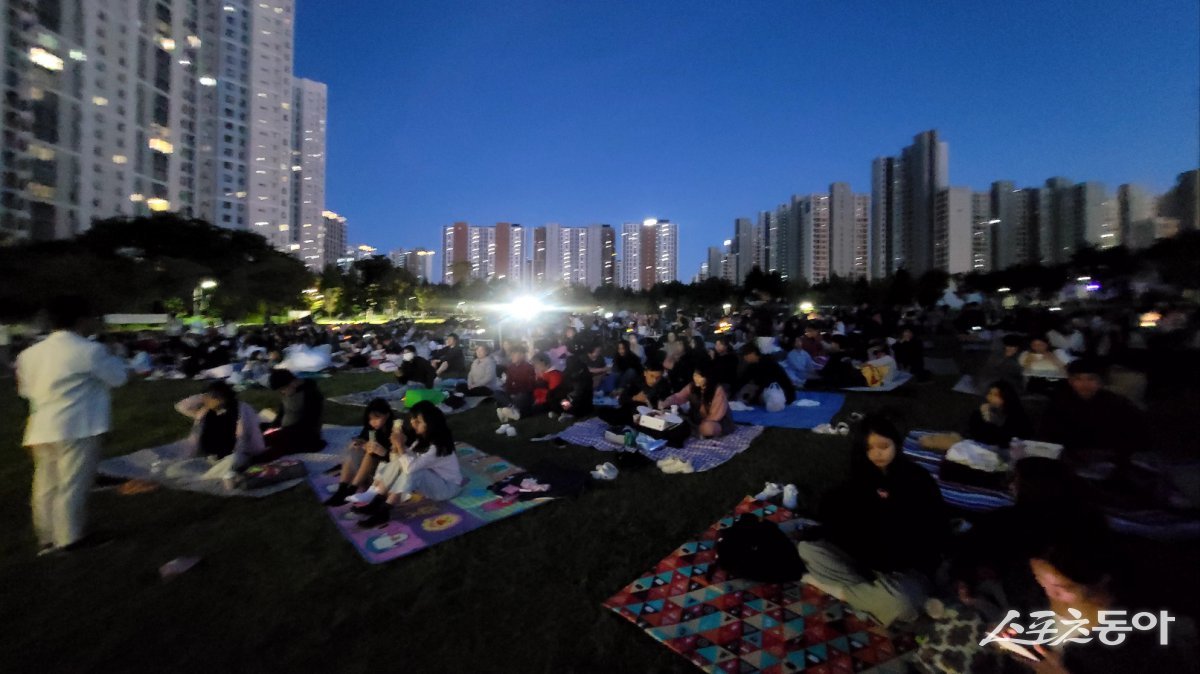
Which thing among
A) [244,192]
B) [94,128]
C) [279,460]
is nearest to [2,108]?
[94,128]

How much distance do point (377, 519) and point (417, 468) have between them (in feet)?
1.84

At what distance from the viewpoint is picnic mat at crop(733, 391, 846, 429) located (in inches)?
323

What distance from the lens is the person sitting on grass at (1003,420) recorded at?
5.69 meters

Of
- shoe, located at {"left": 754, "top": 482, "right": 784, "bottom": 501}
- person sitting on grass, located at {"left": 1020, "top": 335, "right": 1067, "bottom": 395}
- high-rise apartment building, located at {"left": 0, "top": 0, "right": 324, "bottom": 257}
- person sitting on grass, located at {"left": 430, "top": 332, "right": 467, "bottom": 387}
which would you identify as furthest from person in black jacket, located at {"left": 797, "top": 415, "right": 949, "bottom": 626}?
high-rise apartment building, located at {"left": 0, "top": 0, "right": 324, "bottom": 257}

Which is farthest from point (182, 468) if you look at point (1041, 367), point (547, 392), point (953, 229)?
point (953, 229)

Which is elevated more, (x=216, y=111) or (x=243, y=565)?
(x=216, y=111)

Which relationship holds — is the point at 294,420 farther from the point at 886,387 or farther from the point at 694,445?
the point at 886,387

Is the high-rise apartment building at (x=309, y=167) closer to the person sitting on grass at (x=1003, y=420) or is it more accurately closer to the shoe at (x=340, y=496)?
the shoe at (x=340, y=496)

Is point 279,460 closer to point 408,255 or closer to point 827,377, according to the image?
point 827,377

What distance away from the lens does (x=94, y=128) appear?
4900 centimetres

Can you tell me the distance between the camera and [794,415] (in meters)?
8.70

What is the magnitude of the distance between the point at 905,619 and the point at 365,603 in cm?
342

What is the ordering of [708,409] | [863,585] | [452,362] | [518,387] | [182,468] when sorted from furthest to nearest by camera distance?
1. [452,362]
2. [518,387]
3. [708,409]
4. [182,468]
5. [863,585]

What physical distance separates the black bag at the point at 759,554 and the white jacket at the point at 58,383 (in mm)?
4927
